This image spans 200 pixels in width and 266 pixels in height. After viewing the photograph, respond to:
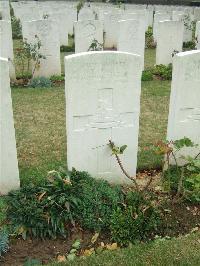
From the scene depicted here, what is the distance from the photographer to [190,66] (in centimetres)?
559

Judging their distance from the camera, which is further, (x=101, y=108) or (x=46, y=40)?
(x=46, y=40)

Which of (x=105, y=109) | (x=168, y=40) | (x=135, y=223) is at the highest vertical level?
(x=168, y=40)

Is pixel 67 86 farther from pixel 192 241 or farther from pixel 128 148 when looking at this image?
pixel 192 241

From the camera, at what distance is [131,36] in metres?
11.2

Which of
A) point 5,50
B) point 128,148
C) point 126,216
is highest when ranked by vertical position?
point 5,50

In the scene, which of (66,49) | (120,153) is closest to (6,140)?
(120,153)

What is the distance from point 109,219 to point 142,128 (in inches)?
132

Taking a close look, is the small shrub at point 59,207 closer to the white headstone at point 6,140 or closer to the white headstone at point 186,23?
the white headstone at point 6,140

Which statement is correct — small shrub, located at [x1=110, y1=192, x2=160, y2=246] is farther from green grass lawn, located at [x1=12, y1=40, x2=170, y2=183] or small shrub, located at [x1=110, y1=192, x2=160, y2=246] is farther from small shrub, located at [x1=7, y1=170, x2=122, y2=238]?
green grass lawn, located at [x1=12, y1=40, x2=170, y2=183]

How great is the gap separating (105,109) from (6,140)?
4.70 ft

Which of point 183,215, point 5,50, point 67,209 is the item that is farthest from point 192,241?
point 5,50

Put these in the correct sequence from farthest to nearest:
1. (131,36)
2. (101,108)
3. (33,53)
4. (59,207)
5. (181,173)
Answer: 1. (131,36)
2. (33,53)
3. (181,173)
4. (101,108)
5. (59,207)

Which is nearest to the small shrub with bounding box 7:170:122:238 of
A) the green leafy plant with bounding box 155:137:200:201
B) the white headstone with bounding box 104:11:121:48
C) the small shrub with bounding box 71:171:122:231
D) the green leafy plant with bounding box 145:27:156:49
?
the small shrub with bounding box 71:171:122:231

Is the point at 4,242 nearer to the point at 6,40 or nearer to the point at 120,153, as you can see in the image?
the point at 120,153
